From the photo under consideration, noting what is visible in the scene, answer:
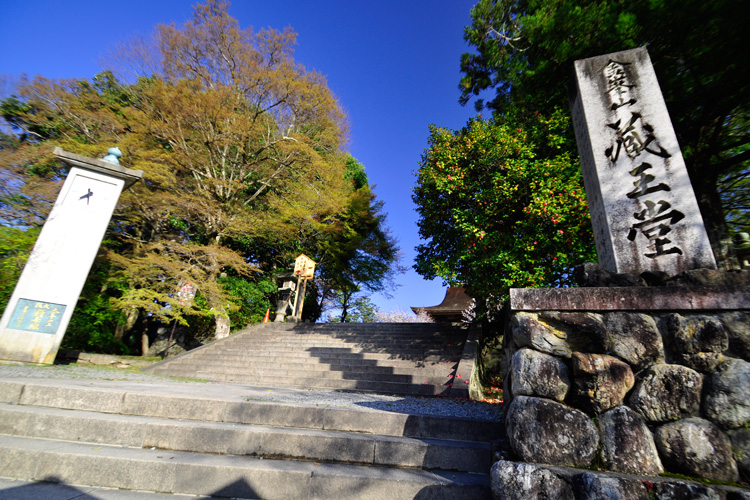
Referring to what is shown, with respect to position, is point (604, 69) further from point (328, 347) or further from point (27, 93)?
point (27, 93)

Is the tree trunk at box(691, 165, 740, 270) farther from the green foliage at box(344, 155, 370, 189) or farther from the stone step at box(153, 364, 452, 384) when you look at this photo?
the green foliage at box(344, 155, 370, 189)

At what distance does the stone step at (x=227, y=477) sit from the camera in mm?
1910

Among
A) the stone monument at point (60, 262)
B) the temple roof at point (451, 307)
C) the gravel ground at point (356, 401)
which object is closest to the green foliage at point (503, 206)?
the gravel ground at point (356, 401)

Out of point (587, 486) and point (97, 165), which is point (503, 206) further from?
point (97, 165)

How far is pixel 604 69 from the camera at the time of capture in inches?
125

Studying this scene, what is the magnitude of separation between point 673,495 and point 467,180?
6897mm

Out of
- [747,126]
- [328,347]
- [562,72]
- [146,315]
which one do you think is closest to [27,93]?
[146,315]

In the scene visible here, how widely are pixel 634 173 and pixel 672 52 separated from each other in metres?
2.60

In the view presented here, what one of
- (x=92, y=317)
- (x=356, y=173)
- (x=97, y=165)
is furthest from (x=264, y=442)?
(x=356, y=173)

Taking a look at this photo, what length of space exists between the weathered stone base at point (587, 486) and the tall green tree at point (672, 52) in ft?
14.5

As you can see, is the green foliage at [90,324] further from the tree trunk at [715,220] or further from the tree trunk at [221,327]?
the tree trunk at [715,220]

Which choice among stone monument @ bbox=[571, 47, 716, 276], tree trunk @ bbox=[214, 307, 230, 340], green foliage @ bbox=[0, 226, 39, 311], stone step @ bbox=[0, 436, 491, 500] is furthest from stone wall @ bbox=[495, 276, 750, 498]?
tree trunk @ bbox=[214, 307, 230, 340]

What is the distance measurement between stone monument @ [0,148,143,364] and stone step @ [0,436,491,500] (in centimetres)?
549

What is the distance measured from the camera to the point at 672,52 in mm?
3877
